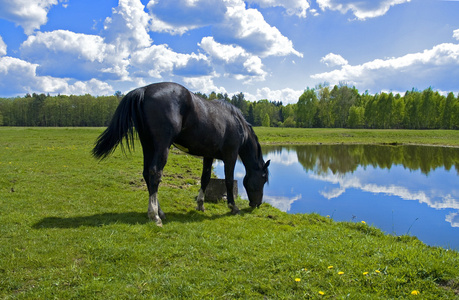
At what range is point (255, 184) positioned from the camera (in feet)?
28.1

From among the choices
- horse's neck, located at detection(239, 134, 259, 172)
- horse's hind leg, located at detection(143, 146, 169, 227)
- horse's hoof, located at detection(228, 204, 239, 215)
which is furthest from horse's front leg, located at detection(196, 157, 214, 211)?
horse's hind leg, located at detection(143, 146, 169, 227)

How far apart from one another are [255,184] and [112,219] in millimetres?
3981

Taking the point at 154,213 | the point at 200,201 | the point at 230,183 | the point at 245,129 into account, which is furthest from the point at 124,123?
the point at 245,129

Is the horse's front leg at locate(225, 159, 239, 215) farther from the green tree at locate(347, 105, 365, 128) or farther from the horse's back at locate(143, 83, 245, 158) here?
the green tree at locate(347, 105, 365, 128)

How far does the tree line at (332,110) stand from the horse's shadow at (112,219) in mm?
53290

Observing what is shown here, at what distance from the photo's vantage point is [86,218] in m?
6.18

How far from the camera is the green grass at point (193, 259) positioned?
3559 mm

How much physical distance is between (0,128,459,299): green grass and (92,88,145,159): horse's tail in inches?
60.8

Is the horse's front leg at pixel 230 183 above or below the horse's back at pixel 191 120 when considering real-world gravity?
below

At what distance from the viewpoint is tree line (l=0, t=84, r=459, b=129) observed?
72062mm

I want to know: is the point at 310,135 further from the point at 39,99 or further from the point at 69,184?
the point at 39,99

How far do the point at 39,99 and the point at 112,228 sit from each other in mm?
107814

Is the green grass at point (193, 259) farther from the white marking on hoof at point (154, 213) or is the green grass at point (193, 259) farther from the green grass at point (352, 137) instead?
the green grass at point (352, 137)

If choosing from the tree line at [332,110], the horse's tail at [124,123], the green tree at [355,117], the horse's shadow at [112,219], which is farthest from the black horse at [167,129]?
the green tree at [355,117]
